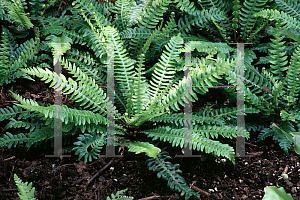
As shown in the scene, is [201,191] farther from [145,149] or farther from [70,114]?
[70,114]

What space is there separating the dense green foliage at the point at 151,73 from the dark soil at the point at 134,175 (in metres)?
0.12

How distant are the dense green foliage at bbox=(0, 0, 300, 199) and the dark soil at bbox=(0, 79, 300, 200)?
12 centimetres

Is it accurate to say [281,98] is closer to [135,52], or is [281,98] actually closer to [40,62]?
[135,52]

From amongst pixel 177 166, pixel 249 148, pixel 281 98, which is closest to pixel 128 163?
pixel 177 166

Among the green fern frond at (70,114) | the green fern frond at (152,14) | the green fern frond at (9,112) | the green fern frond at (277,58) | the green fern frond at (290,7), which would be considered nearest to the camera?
the green fern frond at (70,114)

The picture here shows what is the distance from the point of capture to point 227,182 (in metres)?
1.92

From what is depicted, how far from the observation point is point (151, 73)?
2398 mm

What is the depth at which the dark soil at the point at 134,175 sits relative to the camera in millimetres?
1792

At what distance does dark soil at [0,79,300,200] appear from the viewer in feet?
5.88

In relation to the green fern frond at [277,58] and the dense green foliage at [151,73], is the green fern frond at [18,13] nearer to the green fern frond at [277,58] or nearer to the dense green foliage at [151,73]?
the dense green foliage at [151,73]

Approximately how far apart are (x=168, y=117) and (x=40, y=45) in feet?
4.15

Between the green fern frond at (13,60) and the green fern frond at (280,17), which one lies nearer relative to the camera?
the green fern frond at (13,60)

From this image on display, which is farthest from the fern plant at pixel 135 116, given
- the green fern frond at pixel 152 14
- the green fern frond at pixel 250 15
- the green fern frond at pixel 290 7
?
the green fern frond at pixel 290 7

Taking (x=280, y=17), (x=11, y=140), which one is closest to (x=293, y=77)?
(x=280, y=17)
